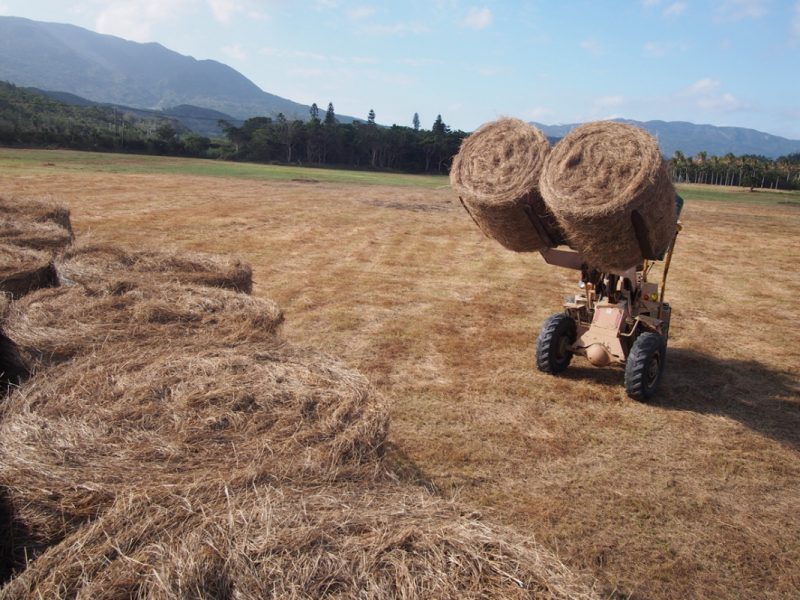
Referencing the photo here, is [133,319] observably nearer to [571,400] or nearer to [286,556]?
[286,556]

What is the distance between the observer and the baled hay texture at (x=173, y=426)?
2770 millimetres

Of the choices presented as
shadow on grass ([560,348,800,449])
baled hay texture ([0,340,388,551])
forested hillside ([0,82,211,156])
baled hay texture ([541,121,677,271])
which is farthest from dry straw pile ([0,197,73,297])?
forested hillside ([0,82,211,156])

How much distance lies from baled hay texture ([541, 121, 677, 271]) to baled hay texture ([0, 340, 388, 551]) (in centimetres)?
295

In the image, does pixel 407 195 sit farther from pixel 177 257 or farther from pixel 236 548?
pixel 236 548

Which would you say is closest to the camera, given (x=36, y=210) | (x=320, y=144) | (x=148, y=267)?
(x=148, y=267)

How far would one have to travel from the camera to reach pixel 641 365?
6.80 meters

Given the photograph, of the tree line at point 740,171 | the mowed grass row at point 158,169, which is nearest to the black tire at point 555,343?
the mowed grass row at point 158,169

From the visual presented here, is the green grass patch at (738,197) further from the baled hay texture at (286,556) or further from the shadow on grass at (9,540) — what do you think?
the shadow on grass at (9,540)

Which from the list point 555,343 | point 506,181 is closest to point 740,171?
point 555,343

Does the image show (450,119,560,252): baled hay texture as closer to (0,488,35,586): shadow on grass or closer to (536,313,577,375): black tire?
(536,313,577,375): black tire

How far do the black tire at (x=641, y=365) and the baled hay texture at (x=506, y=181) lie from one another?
156cm

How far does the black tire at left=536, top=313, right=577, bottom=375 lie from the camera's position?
24.7ft

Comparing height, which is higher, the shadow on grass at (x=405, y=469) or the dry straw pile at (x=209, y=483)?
the dry straw pile at (x=209, y=483)

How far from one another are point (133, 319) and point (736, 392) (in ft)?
23.5
